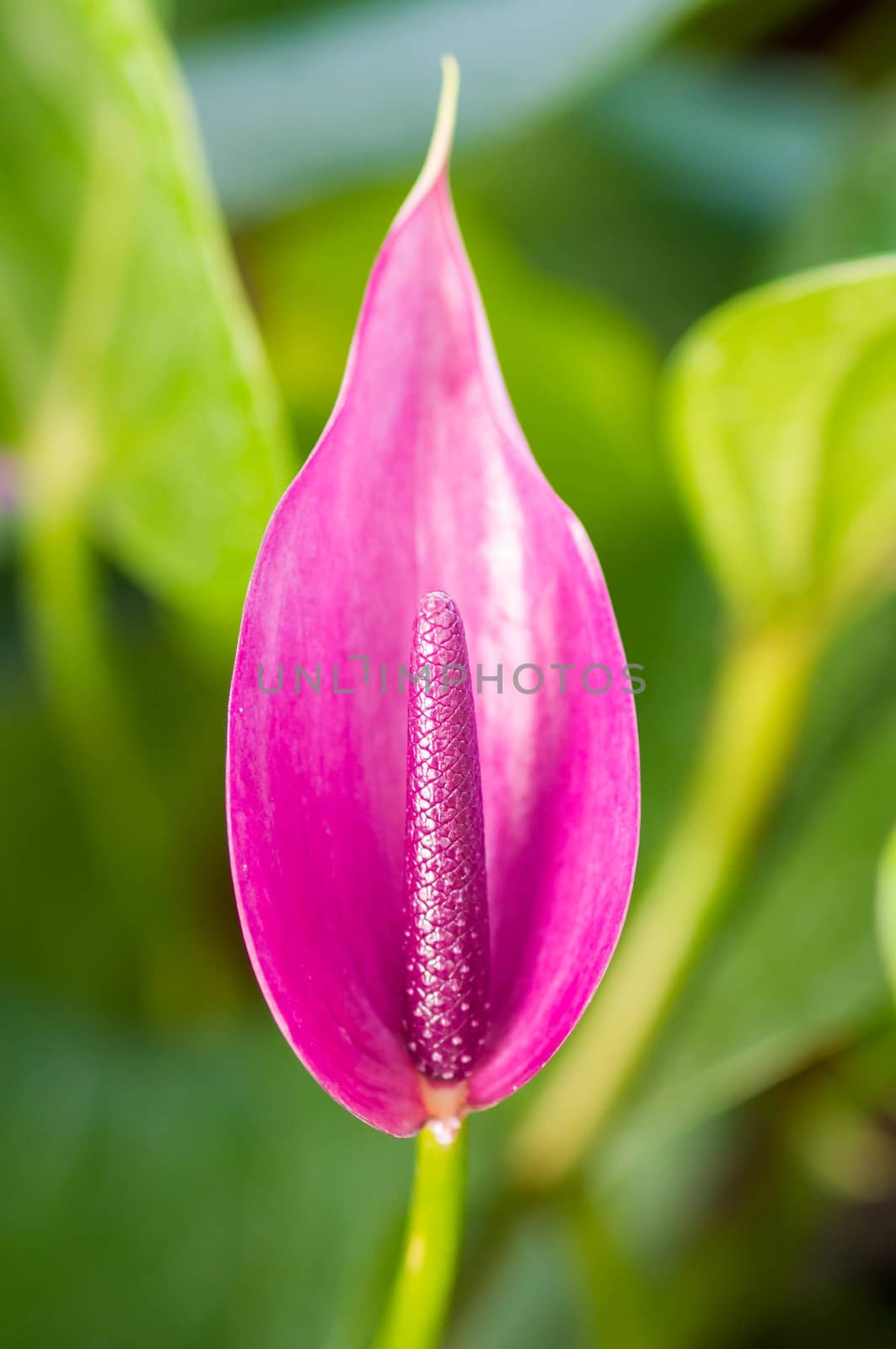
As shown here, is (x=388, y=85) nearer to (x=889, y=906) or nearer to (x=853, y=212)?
(x=853, y=212)

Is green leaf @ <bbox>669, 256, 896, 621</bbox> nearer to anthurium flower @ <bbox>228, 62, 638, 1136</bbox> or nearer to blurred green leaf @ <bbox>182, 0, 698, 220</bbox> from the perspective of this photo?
anthurium flower @ <bbox>228, 62, 638, 1136</bbox>

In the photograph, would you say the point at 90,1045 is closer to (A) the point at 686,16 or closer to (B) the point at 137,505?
(B) the point at 137,505

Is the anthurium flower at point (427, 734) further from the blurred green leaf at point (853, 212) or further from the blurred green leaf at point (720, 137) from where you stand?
the blurred green leaf at point (720, 137)

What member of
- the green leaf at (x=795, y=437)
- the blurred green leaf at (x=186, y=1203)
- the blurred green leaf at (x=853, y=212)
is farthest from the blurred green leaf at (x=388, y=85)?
the blurred green leaf at (x=186, y=1203)

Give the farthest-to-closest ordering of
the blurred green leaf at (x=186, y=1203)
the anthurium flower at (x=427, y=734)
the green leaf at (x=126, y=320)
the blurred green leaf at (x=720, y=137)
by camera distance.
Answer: the blurred green leaf at (x=720, y=137) < the blurred green leaf at (x=186, y=1203) < the green leaf at (x=126, y=320) < the anthurium flower at (x=427, y=734)

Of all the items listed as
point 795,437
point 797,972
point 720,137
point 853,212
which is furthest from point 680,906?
point 720,137

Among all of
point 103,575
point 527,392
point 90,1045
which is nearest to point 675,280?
point 527,392
